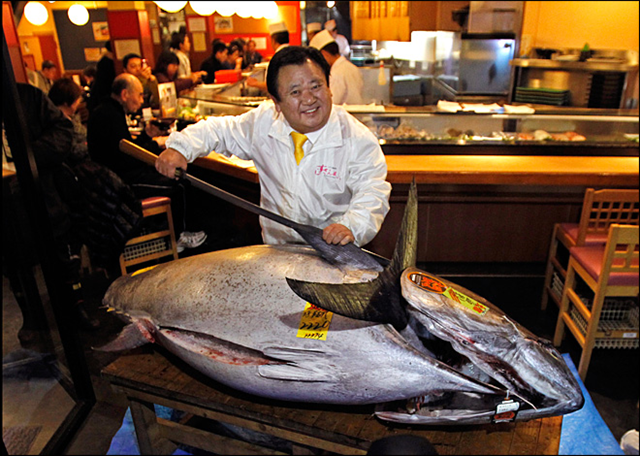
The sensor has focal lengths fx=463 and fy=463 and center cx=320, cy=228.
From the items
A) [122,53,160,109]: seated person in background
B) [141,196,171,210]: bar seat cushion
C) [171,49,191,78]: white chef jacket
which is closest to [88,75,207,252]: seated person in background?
[141,196,171,210]: bar seat cushion

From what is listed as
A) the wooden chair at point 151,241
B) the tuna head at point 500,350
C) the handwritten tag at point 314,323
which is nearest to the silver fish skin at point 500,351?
the tuna head at point 500,350

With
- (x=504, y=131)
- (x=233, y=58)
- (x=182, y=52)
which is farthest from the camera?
(x=182, y=52)

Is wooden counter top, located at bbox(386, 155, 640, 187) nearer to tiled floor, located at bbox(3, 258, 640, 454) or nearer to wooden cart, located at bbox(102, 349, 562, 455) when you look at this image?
tiled floor, located at bbox(3, 258, 640, 454)

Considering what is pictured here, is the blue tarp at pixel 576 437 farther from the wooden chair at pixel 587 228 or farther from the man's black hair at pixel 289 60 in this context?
the man's black hair at pixel 289 60

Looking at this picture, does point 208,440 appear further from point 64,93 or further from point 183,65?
point 183,65

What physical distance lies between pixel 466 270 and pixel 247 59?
8274 millimetres

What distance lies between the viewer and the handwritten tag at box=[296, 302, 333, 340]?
4.79 ft

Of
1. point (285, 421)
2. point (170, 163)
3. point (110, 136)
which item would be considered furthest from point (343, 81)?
point (285, 421)

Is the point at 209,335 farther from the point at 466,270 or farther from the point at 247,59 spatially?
the point at 247,59

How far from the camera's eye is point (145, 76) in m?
6.23

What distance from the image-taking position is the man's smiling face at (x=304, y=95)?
5.74 feet

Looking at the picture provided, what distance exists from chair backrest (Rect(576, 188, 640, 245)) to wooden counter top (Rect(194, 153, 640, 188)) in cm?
49

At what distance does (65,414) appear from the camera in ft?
8.80

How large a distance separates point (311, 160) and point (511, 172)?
81.5 inches
